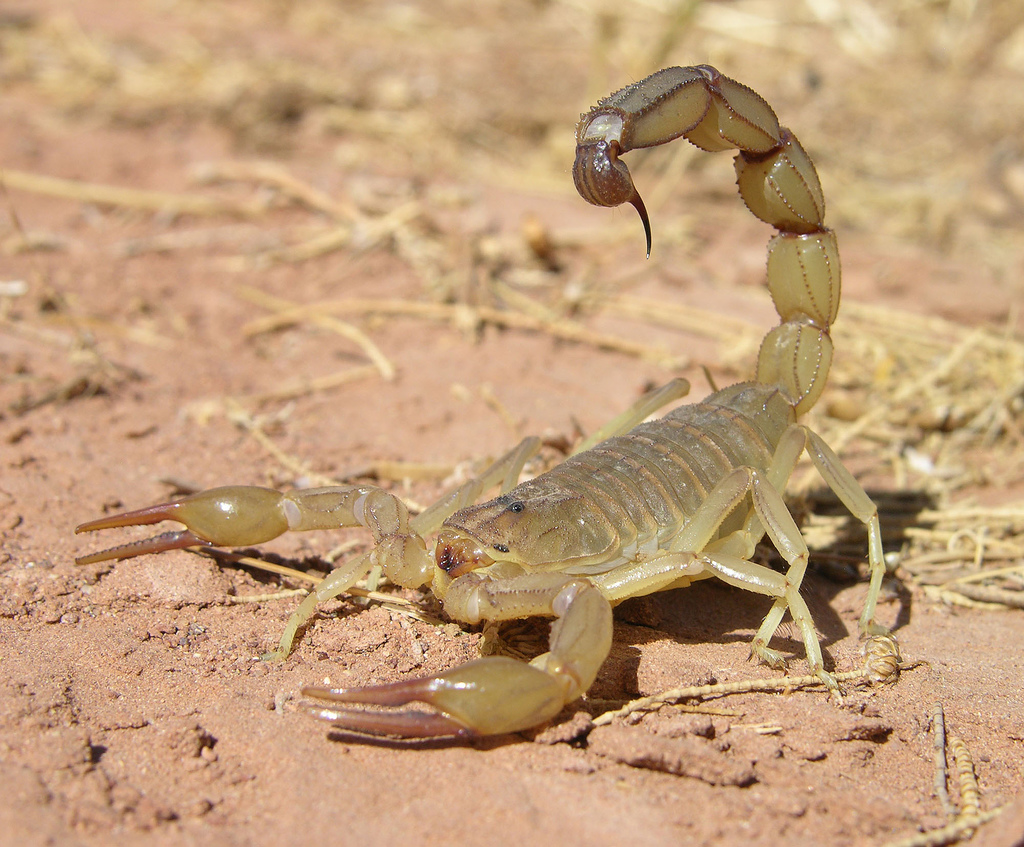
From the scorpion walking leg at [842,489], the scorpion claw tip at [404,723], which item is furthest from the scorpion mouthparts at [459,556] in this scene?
the scorpion walking leg at [842,489]

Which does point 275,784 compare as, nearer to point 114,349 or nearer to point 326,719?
point 326,719

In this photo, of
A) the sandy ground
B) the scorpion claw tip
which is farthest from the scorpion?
the sandy ground

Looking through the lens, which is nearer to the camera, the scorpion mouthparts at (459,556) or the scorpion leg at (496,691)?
the scorpion leg at (496,691)

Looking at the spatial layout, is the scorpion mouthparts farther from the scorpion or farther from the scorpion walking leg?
the scorpion walking leg

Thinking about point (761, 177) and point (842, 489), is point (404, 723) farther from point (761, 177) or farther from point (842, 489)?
point (761, 177)

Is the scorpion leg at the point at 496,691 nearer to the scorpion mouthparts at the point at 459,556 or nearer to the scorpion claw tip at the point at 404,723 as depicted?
the scorpion claw tip at the point at 404,723

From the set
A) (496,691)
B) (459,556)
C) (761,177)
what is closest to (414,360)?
(761,177)

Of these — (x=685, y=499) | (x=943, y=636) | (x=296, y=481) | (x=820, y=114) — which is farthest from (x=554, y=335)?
(x=820, y=114)
